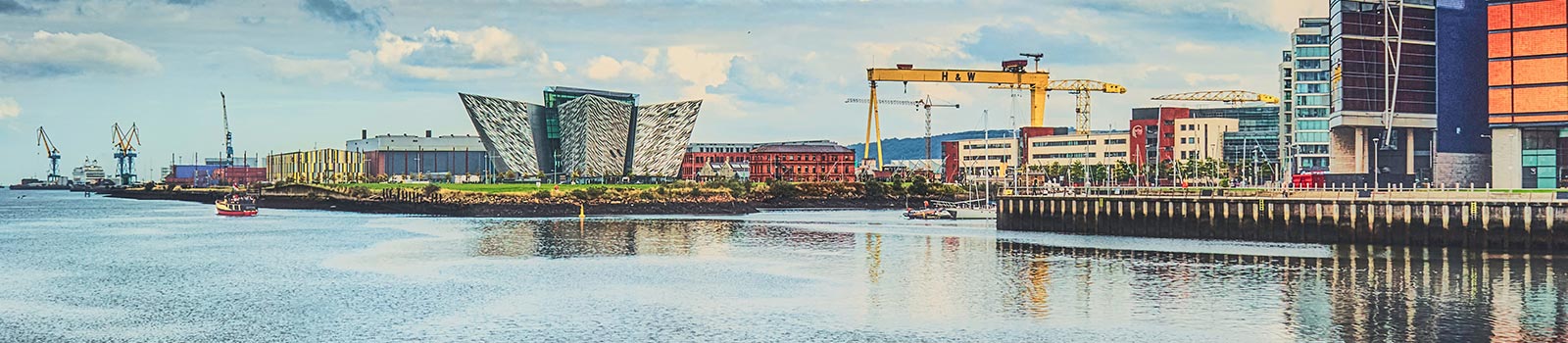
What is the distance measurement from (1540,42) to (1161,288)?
52.0 metres

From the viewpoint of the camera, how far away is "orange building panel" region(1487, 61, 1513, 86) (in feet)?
316

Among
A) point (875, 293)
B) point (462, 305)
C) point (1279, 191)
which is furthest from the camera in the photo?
point (1279, 191)

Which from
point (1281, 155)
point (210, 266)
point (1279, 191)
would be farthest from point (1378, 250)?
point (1281, 155)

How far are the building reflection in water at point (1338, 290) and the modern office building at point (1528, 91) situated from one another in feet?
96.4

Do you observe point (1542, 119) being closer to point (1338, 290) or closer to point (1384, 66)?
point (1384, 66)

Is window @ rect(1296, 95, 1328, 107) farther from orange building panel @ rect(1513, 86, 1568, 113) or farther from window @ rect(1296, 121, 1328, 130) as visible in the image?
orange building panel @ rect(1513, 86, 1568, 113)

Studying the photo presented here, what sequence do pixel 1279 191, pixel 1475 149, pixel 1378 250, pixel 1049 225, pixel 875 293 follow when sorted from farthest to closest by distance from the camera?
1. pixel 1475 149
2. pixel 1049 225
3. pixel 1279 191
4. pixel 1378 250
5. pixel 875 293

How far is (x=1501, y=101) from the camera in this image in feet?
319

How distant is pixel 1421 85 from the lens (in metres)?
112

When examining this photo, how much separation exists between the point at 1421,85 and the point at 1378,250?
150 feet

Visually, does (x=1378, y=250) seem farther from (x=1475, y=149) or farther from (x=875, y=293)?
(x=1475, y=149)

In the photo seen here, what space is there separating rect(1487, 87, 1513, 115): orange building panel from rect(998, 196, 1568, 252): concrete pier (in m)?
25.8

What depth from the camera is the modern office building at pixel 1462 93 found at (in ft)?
350

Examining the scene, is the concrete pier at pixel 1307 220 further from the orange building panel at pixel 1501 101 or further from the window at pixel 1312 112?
the window at pixel 1312 112
